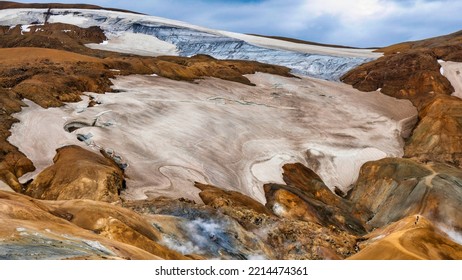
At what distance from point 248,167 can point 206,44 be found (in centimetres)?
6038

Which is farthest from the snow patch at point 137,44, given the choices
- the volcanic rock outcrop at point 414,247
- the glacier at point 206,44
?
the volcanic rock outcrop at point 414,247

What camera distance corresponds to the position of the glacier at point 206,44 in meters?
81.7

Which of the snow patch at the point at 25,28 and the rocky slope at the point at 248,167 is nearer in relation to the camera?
the rocky slope at the point at 248,167

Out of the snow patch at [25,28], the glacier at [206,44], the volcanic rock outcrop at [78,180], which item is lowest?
the volcanic rock outcrop at [78,180]

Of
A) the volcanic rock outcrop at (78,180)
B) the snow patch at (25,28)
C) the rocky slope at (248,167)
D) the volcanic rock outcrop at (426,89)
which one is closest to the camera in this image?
the rocky slope at (248,167)

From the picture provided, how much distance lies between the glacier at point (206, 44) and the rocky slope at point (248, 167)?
910 mm

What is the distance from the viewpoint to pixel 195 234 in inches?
878

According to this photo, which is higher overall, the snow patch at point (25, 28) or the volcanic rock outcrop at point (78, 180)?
the snow patch at point (25, 28)

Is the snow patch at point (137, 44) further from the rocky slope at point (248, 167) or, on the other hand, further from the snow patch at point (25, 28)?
the snow patch at point (25, 28)

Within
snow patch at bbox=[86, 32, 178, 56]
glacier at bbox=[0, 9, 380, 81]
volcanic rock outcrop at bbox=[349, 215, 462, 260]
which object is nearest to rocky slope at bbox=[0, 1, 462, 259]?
volcanic rock outcrop at bbox=[349, 215, 462, 260]

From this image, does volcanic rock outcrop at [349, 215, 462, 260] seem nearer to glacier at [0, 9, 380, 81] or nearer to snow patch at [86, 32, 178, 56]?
glacier at [0, 9, 380, 81]

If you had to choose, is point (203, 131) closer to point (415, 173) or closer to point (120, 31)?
point (415, 173)

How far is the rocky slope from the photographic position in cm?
1791

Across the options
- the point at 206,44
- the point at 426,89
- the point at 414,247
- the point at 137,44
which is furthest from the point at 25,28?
the point at 414,247
